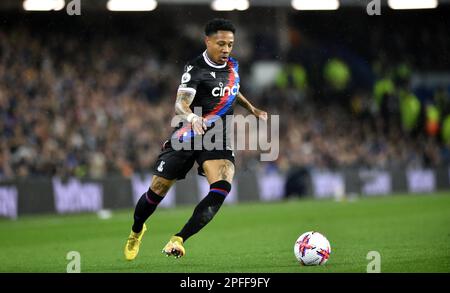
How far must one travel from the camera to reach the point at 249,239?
13.5m

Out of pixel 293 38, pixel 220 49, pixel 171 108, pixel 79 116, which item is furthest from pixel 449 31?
pixel 220 49

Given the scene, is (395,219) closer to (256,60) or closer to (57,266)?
(57,266)

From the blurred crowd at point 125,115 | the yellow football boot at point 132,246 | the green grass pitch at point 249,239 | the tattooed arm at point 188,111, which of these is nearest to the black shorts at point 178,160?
the tattooed arm at point 188,111

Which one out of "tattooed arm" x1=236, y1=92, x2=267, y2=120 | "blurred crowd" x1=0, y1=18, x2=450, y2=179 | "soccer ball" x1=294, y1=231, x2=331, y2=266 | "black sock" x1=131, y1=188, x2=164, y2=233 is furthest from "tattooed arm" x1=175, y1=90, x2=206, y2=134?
"blurred crowd" x1=0, y1=18, x2=450, y2=179

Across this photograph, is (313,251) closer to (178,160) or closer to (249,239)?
(178,160)

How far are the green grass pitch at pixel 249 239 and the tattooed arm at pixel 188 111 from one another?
156cm

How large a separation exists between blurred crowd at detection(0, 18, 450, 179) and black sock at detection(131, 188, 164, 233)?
9833 mm

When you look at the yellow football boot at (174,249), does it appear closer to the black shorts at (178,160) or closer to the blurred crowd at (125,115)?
the black shorts at (178,160)

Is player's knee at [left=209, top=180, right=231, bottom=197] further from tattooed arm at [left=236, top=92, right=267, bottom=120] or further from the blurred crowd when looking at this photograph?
the blurred crowd

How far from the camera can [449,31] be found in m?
35.2

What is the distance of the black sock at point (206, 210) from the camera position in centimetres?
918

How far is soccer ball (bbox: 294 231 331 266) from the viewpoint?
30.5 feet

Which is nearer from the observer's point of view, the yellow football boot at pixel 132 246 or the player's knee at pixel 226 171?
the player's knee at pixel 226 171
